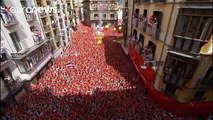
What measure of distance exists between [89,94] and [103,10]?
4439cm

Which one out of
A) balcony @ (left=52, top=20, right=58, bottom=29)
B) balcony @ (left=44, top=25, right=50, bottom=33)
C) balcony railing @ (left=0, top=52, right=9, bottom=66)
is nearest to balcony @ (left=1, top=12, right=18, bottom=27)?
balcony railing @ (left=0, top=52, right=9, bottom=66)

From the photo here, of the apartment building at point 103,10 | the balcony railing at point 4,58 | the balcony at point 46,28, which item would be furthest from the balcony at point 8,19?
the apartment building at point 103,10

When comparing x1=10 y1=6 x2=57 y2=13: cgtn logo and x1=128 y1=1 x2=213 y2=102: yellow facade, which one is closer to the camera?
x1=128 y1=1 x2=213 y2=102: yellow facade

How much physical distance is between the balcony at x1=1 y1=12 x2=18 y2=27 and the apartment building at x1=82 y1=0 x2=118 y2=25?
41.1 m

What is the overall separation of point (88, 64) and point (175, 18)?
17513 millimetres

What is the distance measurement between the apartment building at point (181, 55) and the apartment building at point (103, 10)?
130 ft

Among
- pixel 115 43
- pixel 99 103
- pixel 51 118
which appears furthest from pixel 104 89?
pixel 115 43

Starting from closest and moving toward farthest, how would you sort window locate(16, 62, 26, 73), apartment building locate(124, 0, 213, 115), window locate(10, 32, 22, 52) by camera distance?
apartment building locate(124, 0, 213, 115), window locate(16, 62, 26, 73), window locate(10, 32, 22, 52)

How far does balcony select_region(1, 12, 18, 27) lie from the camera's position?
636 inches

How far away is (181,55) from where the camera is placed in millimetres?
12742

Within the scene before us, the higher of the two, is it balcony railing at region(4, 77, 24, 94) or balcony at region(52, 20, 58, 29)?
balcony at region(52, 20, 58, 29)

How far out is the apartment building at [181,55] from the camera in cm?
1147

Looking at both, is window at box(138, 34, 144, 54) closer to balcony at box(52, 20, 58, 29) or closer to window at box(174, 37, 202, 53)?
window at box(174, 37, 202, 53)

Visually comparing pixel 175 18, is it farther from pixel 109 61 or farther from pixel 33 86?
pixel 33 86
